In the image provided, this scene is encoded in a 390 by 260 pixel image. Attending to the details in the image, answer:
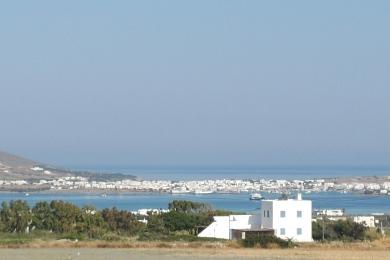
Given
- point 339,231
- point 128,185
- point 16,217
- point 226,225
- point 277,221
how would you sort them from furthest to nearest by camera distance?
point 128,185, point 16,217, point 339,231, point 277,221, point 226,225

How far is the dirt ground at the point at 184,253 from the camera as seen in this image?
3272 cm

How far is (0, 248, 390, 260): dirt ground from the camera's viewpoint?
32722 millimetres

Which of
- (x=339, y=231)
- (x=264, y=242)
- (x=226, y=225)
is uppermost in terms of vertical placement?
(x=226, y=225)

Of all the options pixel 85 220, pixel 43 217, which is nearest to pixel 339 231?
pixel 85 220

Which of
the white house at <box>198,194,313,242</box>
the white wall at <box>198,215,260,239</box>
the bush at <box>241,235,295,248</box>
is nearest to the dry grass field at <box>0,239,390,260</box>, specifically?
the bush at <box>241,235,295,248</box>

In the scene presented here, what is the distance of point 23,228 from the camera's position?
57281 millimetres

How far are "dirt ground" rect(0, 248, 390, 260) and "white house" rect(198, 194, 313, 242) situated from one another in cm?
1655

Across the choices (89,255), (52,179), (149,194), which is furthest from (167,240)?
(52,179)

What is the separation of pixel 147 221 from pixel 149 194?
103601mm

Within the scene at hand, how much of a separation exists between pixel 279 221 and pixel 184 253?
833 inches

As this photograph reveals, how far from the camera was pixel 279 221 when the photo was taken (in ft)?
184

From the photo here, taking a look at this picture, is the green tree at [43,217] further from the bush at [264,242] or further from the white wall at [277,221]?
the bush at [264,242]

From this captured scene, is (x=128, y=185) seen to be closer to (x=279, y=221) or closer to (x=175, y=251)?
(x=279, y=221)

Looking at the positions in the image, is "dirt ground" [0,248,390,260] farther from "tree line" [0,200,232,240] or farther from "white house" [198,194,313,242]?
"tree line" [0,200,232,240]
